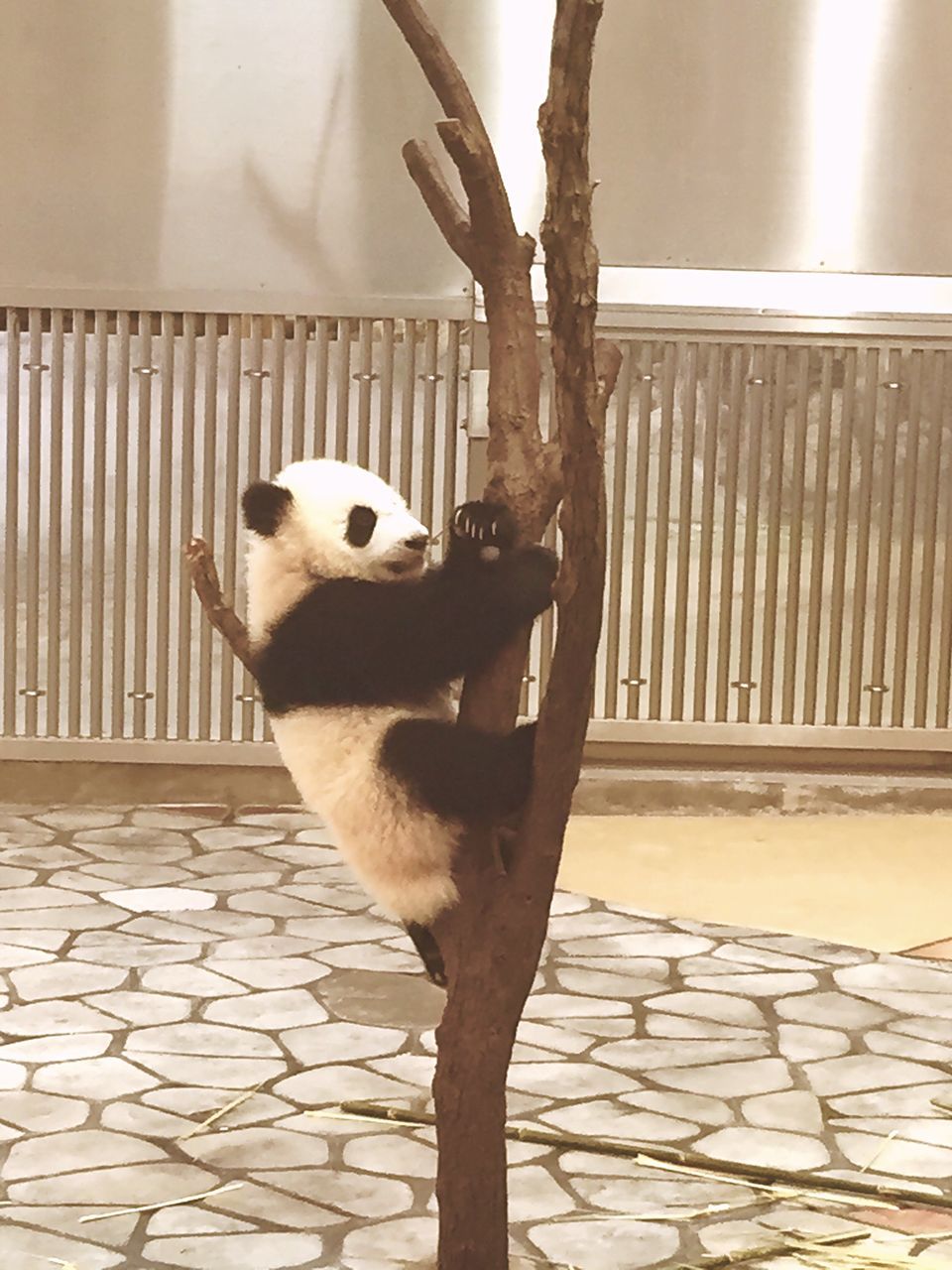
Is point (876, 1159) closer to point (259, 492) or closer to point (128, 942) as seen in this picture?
point (259, 492)

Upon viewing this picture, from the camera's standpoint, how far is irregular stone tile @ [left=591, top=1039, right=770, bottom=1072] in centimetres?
342

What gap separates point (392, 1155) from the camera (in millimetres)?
2965

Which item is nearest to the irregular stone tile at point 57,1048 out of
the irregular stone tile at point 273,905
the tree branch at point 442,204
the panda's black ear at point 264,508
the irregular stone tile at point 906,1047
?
the irregular stone tile at point 273,905

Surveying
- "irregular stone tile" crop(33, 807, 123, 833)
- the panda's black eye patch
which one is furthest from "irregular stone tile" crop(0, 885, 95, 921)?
the panda's black eye patch

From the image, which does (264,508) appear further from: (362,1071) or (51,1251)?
(362,1071)

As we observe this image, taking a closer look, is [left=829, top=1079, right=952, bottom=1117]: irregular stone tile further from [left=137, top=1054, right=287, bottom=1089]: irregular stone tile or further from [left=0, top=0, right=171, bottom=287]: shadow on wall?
[left=0, top=0, right=171, bottom=287]: shadow on wall

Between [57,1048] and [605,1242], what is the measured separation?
1239 mm

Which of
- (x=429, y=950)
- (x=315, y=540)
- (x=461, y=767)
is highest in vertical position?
(x=315, y=540)

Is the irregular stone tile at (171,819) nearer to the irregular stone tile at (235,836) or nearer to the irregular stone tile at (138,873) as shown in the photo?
the irregular stone tile at (235,836)

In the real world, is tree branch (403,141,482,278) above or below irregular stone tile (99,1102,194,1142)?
above

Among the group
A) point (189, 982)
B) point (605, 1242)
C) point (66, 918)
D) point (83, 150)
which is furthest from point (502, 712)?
point (83, 150)

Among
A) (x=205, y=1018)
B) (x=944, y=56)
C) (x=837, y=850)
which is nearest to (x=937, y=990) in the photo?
(x=837, y=850)

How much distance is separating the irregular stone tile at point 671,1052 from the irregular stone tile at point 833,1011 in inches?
7.4

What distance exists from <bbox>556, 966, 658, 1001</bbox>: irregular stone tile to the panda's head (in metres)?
1.55
